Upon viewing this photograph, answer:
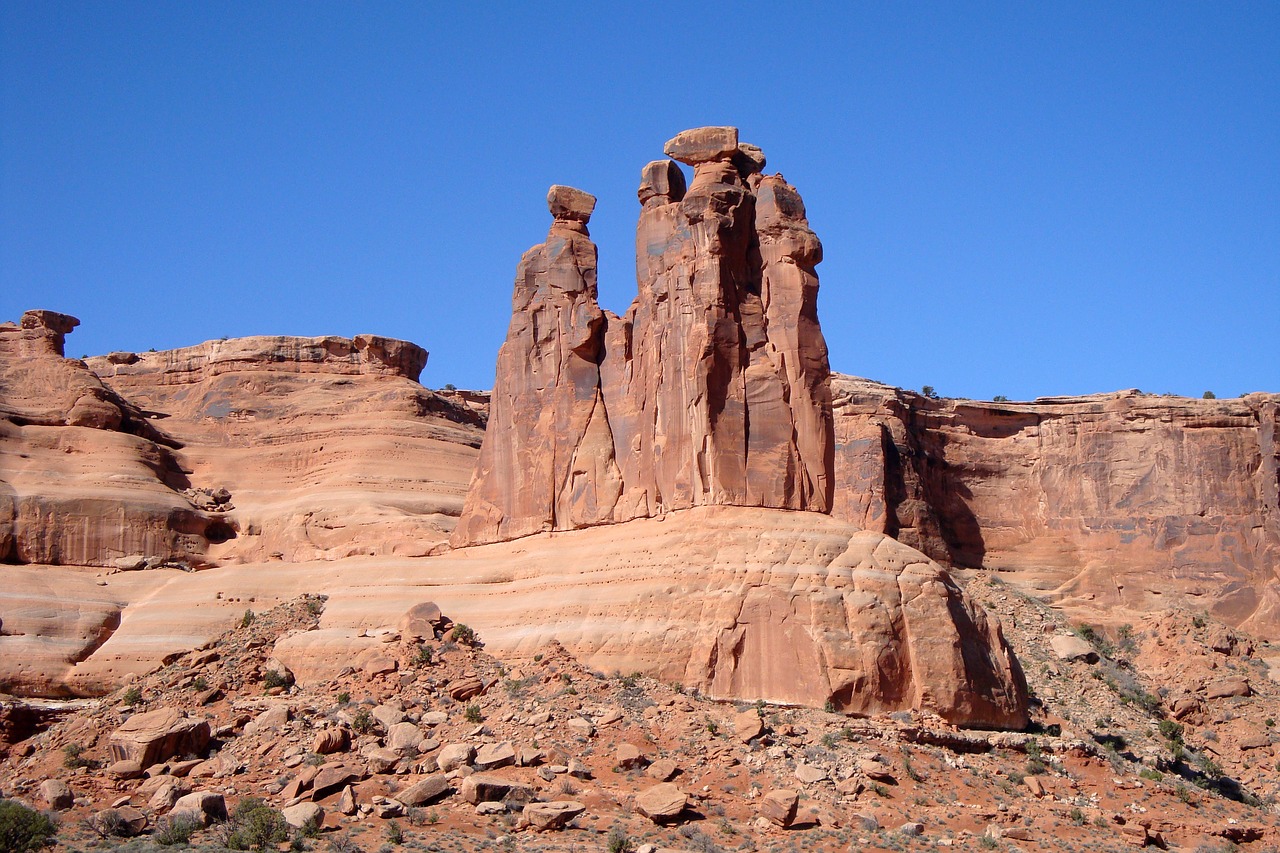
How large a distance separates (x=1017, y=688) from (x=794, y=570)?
23.2 ft

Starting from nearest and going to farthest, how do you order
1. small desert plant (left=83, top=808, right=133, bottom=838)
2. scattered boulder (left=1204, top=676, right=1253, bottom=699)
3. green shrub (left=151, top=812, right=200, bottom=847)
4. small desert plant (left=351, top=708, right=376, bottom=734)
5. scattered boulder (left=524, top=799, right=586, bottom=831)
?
green shrub (left=151, top=812, right=200, bottom=847)
small desert plant (left=83, top=808, right=133, bottom=838)
scattered boulder (left=524, top=799, right=586, bottom=831)
small desert plant (left=351, top=708, right=376, bottom=734)
scattered boulder (left=1204, top=676, right=1253, bottom=699)

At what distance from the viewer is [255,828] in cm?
3703

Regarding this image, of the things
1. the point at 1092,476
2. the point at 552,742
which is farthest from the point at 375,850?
the point at 1092,476

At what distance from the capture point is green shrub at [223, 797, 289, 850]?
121ft

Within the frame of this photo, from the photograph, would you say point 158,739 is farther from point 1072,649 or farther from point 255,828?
point 1072,649

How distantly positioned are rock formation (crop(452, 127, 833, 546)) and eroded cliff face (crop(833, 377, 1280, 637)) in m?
26.7

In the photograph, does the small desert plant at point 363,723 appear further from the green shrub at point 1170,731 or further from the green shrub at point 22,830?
the green shrub at point 1170,731

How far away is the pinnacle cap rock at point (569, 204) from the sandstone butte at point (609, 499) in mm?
100

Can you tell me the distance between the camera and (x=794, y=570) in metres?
46.6

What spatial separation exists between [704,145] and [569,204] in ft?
19.7

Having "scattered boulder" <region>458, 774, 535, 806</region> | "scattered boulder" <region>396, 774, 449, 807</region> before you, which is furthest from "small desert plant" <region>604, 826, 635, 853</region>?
"scattered boulder" <region>396, 774, 449, 807</region>

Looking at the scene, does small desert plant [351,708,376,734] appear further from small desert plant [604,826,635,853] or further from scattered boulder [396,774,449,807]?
small desert plant [604,826,635,853]

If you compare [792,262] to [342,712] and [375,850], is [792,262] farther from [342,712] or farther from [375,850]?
[375,850]

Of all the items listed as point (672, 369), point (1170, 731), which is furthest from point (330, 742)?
point (1170, 731)
